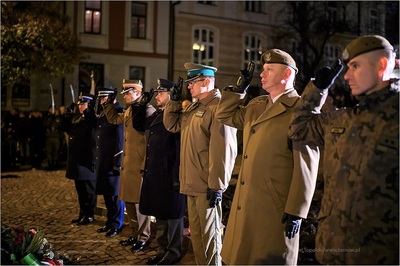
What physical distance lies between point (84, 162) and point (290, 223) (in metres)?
5.43

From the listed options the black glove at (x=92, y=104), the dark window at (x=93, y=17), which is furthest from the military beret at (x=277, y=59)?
the dark window at (x=93, y=17)

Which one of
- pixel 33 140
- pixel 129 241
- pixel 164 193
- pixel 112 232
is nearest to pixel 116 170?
pixel 112 232

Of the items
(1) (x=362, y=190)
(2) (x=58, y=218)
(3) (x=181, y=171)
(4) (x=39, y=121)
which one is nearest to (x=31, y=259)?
(3) (x=181, y=171)

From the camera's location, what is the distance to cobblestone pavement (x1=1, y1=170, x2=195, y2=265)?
20.6ft

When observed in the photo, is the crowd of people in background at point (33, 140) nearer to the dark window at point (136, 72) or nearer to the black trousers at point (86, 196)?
the black trousers at point (86, 196)

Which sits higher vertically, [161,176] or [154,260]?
[161,176]

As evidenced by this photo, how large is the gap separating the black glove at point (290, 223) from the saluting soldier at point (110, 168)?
434 cm

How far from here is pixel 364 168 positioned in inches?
108

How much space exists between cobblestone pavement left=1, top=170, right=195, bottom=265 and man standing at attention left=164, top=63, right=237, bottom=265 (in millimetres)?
982

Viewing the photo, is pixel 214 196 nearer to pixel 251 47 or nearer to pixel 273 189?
pixel 273 189

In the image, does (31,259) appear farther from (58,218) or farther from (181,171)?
(58,218)

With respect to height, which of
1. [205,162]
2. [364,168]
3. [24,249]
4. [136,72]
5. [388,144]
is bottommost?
[24,249]

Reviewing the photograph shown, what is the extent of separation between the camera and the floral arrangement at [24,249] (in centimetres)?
427

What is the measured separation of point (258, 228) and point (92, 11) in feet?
75.8
